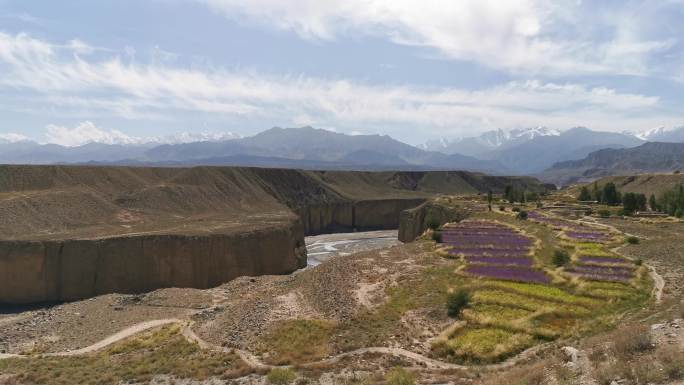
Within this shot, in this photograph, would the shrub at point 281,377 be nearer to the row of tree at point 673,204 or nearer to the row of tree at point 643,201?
the row of tree at point 643,201

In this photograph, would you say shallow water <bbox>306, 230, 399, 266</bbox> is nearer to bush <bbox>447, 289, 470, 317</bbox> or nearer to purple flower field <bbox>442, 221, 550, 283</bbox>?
purple flower field <bbox>442, 221, 550, 283</bbox>

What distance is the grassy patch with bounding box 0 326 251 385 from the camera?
23.6 m

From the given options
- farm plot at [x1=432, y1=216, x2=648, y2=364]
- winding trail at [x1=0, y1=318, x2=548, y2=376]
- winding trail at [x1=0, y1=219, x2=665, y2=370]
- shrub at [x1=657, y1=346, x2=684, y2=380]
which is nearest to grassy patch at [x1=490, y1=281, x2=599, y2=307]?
farm plot at [x1=432, y1=216, x2=648, y2=364]

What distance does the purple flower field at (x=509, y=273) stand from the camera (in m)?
35.6

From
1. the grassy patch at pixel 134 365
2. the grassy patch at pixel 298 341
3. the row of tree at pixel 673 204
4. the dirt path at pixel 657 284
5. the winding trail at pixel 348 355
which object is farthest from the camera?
the row of tree at pixel 673 204

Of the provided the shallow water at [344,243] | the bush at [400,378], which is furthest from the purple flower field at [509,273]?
the shallow water at [344,243]

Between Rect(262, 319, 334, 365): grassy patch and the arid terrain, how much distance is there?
4.5 inches

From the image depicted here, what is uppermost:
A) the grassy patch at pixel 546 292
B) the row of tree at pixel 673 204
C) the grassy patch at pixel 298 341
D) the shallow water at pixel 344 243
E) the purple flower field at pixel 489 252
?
the row of tree at pixel 673 204

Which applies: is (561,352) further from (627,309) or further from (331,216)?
(331,216)

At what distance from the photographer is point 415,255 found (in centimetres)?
4741

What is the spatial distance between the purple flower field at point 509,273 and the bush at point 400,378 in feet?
58.1

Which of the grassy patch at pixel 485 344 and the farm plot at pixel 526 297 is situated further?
the farm plot at pixel 526 297

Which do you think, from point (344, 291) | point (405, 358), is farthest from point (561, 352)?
point (344, 291)

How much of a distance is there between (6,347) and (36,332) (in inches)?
140
